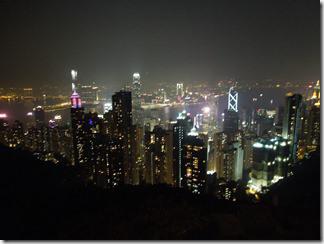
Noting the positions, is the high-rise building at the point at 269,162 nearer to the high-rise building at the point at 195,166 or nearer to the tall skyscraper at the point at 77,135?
the high-rise building at the point at 195,166

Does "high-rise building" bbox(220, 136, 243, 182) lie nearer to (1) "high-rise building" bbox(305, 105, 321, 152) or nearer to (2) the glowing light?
(1) "high-rise building" bbox(305, 105, 321, 152)

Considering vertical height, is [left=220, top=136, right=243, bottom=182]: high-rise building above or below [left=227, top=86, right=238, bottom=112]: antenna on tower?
below

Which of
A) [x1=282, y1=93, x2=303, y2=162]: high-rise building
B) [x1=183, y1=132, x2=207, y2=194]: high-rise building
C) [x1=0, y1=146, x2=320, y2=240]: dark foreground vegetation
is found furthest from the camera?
[x1=282, y1=93, x2=303, y2=162]: high-rise building

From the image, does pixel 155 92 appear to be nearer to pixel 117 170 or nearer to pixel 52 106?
pixel 52 106

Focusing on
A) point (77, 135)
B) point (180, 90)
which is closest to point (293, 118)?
point (77, 135)

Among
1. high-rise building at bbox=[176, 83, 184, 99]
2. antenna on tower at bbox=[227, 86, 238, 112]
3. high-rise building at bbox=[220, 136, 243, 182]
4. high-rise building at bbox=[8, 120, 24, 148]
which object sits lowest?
high-rise building at bbox=[220, 136, 243, 182]

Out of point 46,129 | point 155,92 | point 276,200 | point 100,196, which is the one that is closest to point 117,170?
point 46,129

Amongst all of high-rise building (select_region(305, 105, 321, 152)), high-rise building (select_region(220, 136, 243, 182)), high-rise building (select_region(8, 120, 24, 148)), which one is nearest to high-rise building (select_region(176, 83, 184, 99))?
high-rise building (select_region(220, 136, 243, 182))

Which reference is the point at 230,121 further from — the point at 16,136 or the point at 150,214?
the point at 150,214
